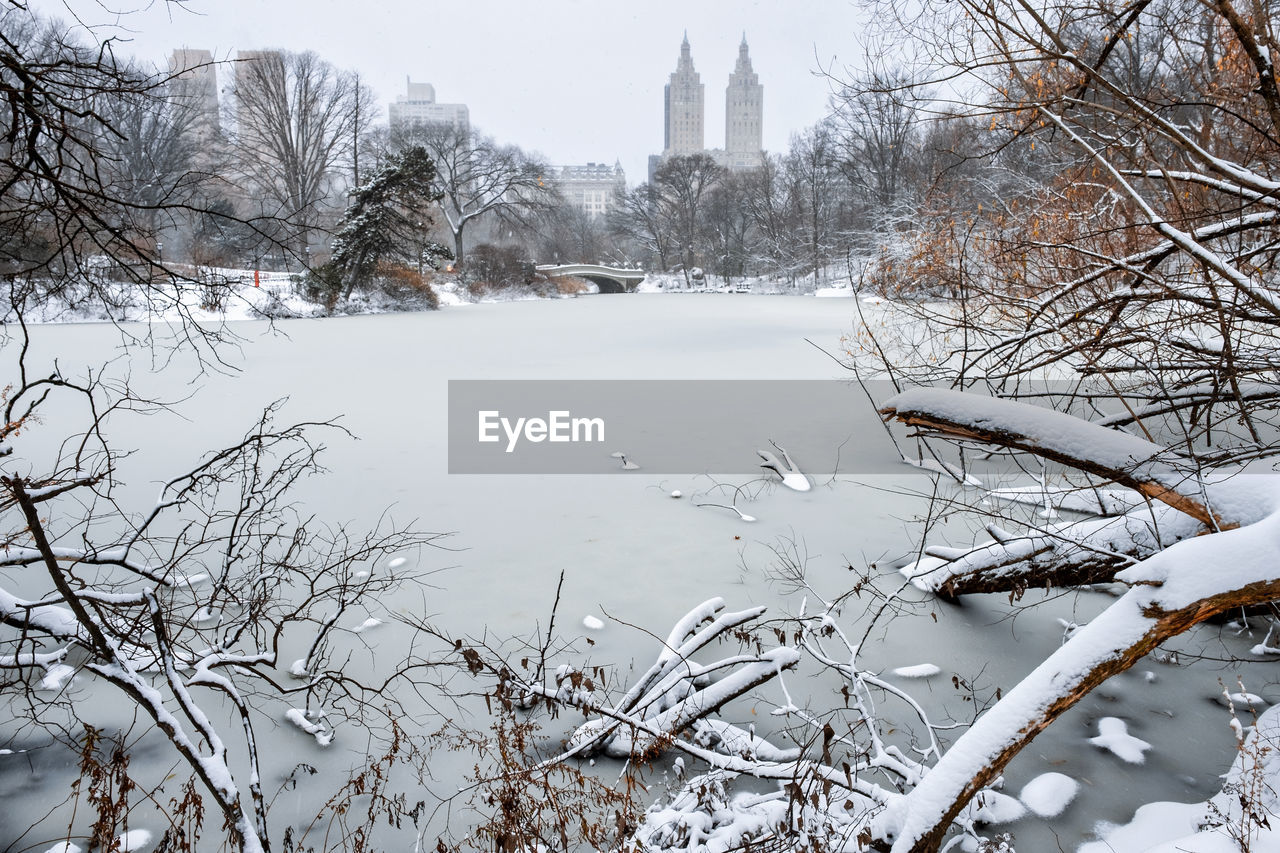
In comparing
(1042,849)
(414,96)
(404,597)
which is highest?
(414,96)

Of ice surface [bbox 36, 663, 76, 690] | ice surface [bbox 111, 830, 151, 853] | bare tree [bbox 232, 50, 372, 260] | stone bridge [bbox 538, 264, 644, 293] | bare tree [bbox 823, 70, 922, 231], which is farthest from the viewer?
stone bridge [bbox 538, 264, 644, 293]

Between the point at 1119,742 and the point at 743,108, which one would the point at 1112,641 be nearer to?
the point at 1119,742

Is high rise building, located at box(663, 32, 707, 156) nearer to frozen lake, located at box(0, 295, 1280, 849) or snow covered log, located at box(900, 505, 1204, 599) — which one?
frozen lake, located at box(0, 295, 1280, 849)

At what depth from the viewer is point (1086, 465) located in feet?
9.46

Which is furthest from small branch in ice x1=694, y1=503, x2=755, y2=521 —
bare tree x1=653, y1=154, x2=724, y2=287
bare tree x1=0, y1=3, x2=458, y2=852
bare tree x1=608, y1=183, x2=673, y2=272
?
bare tree x1=608, y1=183, x2=673, y2=272

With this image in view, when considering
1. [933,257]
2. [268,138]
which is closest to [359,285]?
[268,138]

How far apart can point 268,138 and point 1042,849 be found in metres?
40.3

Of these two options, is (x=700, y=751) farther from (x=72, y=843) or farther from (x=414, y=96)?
(x=414, y=96)

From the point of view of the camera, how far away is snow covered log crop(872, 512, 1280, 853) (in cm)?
214

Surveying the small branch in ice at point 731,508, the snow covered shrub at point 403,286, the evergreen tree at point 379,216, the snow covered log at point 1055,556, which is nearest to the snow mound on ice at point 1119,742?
the snow covered log at point 1055,556

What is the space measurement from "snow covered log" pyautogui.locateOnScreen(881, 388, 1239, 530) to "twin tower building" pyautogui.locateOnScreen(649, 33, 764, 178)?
609ft

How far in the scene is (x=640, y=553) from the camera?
5195 mm

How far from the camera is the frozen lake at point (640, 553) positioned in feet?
10.3

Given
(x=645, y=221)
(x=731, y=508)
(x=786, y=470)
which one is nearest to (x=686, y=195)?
(x=645, y=221)
